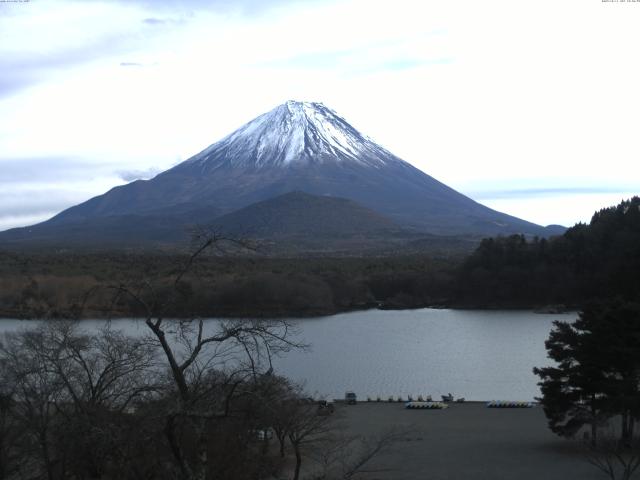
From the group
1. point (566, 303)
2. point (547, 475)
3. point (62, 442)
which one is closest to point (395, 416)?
point (547, 475)

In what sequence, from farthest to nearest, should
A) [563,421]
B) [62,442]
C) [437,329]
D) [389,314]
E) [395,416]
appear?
[389,314] < [437,329] < [395,416] < [563,421] < [62,442]

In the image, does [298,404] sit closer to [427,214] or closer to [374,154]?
[427,214]

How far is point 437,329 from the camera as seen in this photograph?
32.2 m

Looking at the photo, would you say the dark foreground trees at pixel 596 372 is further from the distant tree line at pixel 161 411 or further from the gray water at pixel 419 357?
the gray water at pixel 419 357

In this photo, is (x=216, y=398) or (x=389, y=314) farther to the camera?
(x=389, y=314)

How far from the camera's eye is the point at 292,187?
104250 mm

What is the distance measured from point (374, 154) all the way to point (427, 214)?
16460mm

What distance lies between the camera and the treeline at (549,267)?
137ft

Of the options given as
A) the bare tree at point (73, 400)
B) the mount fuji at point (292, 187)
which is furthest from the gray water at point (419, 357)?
the mount fuji at point (292, 187)

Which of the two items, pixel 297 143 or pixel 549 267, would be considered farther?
pixel 297 143

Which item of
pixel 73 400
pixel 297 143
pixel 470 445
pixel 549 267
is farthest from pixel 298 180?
pixel 73 400

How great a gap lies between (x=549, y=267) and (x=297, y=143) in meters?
73.4

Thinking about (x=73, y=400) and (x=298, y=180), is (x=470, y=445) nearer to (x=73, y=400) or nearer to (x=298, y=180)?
(x=73, y=400)

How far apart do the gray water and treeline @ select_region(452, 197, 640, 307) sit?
587 centimetres
